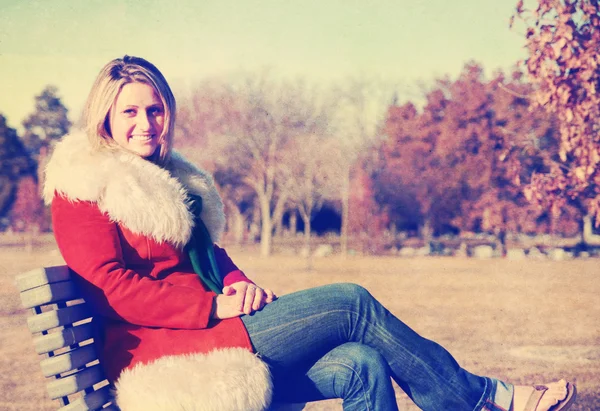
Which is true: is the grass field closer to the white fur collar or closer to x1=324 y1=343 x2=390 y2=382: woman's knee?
x1=324 y1=343 x2=390 y2=382: woman's knee

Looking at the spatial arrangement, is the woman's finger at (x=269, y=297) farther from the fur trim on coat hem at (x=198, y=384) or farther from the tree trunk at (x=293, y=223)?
the tree trunk at (x=293, y=223)

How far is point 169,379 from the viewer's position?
1.94m

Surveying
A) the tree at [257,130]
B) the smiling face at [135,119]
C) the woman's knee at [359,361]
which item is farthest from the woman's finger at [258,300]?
the tree at [257,130]

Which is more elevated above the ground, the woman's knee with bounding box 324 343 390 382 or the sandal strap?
the woman's knee with bounding box 324 343 390 382

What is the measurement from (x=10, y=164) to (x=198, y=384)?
1263 inches

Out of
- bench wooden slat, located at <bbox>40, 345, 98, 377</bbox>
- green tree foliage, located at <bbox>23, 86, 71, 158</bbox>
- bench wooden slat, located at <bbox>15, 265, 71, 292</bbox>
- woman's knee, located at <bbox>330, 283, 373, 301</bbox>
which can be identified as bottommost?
bench wooden slat, located at <bbox>40, 345, 98, 377</bbox>

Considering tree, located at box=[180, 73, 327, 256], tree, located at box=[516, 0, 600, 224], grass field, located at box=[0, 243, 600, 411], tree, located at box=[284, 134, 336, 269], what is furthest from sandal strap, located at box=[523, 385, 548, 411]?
tree, located at box=[284, 134, 336, 269]

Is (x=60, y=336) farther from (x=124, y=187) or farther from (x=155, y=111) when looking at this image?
(x=155, y=111)

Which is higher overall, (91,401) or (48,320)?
(48,320)

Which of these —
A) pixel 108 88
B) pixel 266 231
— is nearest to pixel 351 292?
pixel 108 88

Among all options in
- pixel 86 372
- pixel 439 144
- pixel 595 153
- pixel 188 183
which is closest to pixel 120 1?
pixel 595 153

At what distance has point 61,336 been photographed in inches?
74.2

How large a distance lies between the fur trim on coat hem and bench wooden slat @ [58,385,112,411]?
0.05m

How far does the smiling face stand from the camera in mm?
2266
